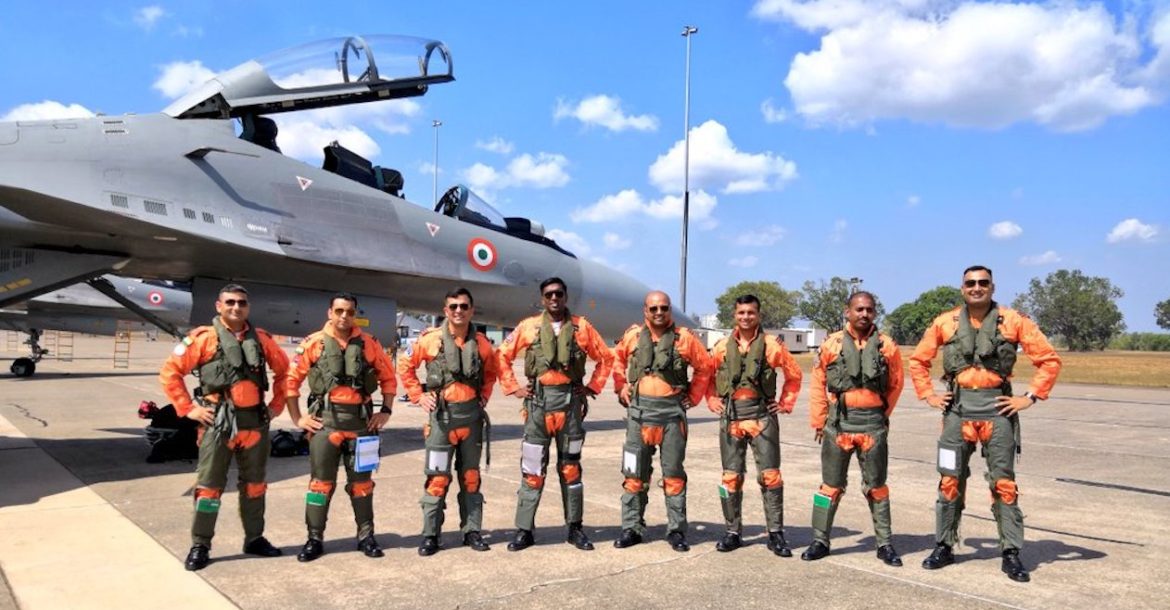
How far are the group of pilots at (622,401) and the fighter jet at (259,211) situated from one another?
10.7 feet

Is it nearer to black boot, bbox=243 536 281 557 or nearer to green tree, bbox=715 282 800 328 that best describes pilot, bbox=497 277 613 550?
black boot, bbox=243 536 281 557

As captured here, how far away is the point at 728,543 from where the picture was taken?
5.09m

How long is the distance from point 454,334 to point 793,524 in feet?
10.0

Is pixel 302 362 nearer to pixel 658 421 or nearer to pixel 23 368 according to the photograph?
pixel 658 421

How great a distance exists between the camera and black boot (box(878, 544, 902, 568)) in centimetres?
476

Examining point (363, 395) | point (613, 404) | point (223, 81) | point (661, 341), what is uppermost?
point (223, 81)

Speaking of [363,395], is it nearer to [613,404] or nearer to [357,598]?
[357,598]

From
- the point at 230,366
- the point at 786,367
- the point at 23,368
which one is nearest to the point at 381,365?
the point at 230,366

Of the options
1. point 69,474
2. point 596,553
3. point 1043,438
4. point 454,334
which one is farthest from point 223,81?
point 1043,438

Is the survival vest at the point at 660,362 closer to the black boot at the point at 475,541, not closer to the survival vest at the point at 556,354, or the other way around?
the survival vest at the point at 556,354

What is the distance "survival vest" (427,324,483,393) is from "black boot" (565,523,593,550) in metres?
1.17

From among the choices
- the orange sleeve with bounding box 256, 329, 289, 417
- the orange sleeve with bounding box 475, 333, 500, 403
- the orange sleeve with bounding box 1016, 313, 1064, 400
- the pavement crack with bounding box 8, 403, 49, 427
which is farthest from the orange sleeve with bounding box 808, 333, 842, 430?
the pavement crack with bounding box 8, 403, 49, 427

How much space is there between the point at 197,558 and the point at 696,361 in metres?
3.44

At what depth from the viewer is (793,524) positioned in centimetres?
589
